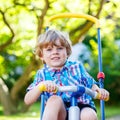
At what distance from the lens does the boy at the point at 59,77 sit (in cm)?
356

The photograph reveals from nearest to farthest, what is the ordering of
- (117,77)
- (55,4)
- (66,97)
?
(66,97) → (55,4) → (117,77)

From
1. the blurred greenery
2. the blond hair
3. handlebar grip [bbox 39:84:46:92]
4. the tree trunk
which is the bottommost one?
the tree trunk

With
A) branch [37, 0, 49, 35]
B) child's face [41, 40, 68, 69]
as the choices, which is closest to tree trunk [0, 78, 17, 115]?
branch [37, 0, 49, 35]

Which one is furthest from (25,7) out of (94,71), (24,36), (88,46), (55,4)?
(88,46)

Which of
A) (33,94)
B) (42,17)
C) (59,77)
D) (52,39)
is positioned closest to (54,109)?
(33,94)

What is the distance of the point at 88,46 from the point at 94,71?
6.06 ft

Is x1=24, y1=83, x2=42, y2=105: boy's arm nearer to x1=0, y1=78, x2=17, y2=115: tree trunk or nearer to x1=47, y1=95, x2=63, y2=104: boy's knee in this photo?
x1=47, y1=95, x2=63, y2=104: boy's knee

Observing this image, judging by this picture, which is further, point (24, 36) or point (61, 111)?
point (24, 36)

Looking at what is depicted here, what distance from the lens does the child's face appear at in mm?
3803

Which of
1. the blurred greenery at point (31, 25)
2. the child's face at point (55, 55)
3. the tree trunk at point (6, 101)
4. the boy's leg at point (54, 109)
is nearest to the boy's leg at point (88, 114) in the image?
the boy's leg at point (54, 109)

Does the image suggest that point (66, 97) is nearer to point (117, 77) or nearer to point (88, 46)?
point (117, 77)

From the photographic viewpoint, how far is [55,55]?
12.5ft

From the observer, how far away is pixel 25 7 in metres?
9.03

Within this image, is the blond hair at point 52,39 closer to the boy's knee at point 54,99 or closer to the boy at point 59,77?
the boy at point 59,77
